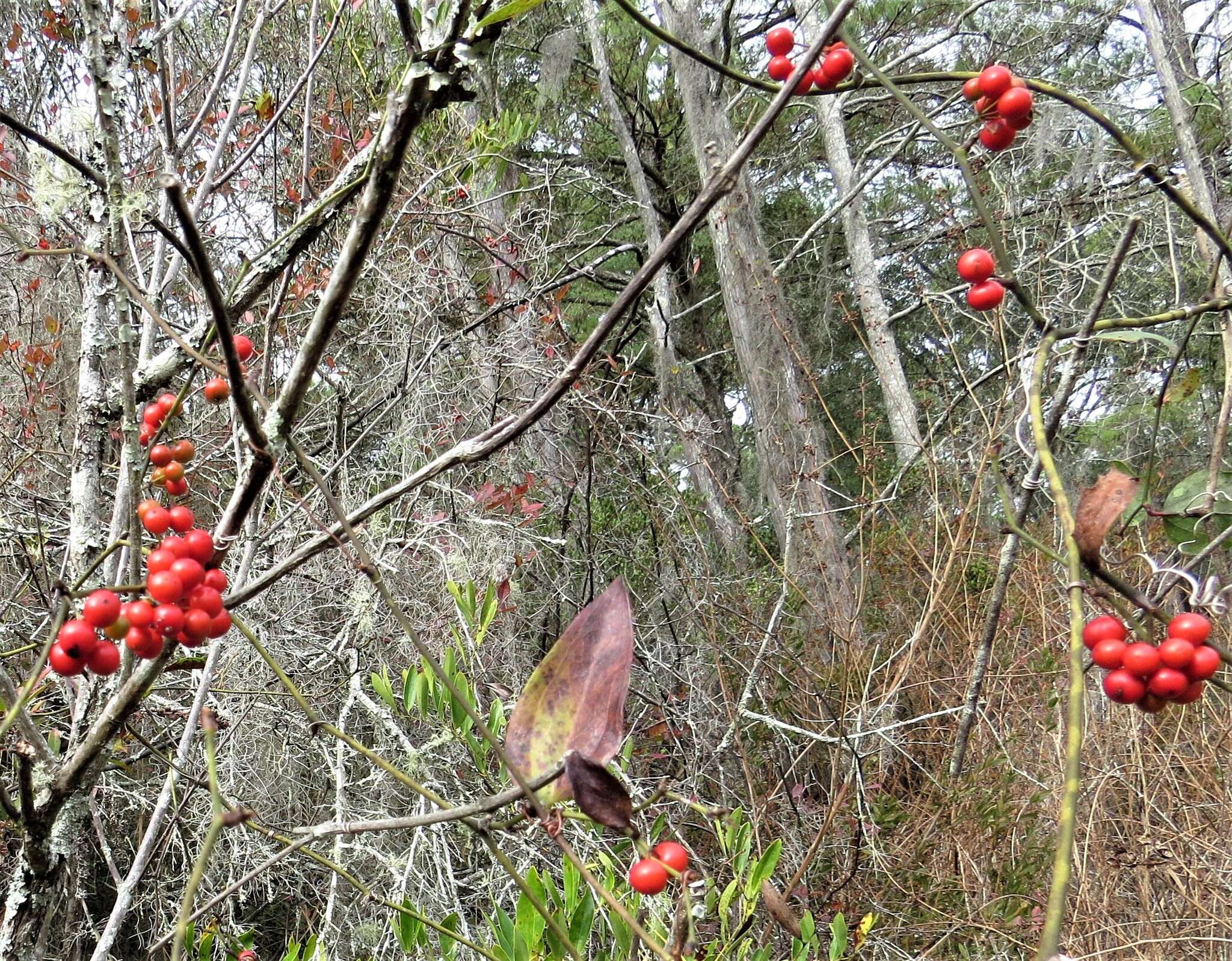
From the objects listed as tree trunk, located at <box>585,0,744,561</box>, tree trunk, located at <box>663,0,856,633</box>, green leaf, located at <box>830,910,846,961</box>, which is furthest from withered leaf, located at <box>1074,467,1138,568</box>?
tree trunk, located at <box>663,0,856,633</box>

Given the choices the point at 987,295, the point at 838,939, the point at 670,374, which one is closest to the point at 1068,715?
the point at 987,295

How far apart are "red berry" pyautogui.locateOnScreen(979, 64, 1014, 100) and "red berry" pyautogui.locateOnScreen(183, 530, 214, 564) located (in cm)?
76

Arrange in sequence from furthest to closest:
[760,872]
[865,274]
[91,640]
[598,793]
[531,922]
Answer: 1. [865,274]
2. [760,872]
3. [531,922]
4. [91,640]
5. [598,793]

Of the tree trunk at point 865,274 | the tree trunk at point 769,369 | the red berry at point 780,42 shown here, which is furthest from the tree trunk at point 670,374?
the red berry at point 780,42

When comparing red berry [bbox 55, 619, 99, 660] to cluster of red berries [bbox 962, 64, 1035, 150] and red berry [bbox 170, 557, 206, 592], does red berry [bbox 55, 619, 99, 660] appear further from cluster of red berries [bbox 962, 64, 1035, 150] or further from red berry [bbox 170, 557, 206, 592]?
cluster of red berries [bbox 962, 64, 1035, 150]

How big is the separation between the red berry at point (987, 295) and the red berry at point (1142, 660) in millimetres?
342

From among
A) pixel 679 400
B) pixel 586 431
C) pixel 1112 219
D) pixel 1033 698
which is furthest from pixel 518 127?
pixel 1112 219

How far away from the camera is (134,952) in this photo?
Answer: 2898mm

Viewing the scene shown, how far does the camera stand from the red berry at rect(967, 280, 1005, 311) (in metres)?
0.80

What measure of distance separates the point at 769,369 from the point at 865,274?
2466mm

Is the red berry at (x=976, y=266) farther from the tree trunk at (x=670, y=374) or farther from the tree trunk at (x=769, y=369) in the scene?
the tree trunk at (x=769, y=369)

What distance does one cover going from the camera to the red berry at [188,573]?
23.4 inches

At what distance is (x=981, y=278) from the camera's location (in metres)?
0.82

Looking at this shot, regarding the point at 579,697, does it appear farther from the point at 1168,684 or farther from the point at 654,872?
the point at 1168,684
